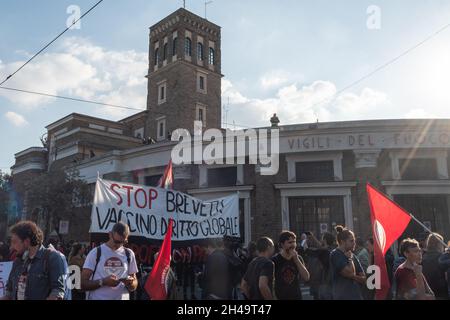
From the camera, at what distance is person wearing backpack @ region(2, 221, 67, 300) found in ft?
13.4

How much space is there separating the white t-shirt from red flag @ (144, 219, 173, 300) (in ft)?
1.47

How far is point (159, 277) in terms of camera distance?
17.7 feet

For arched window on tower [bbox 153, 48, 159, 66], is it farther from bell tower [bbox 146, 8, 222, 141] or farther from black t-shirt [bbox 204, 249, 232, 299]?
black t-shirt [bbox 204, 249, 232, 299]

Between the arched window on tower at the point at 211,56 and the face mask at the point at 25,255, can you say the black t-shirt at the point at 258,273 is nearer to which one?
the face mask at the point at 25,255

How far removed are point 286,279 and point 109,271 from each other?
2295 mm

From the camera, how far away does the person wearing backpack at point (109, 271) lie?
4672 millimetres

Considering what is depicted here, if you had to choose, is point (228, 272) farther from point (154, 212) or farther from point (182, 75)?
point (182, 75)

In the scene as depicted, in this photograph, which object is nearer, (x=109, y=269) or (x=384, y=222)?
(x=109, y=269)

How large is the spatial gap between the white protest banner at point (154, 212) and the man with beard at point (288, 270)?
2795mm

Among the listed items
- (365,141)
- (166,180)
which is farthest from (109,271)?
(365,141)

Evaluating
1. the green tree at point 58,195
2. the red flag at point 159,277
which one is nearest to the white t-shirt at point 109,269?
the red flag at point 159,277

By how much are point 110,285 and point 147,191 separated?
Result: 2.87 metres

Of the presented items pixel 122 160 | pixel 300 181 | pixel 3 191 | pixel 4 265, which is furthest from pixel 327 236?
pixel 3 191
